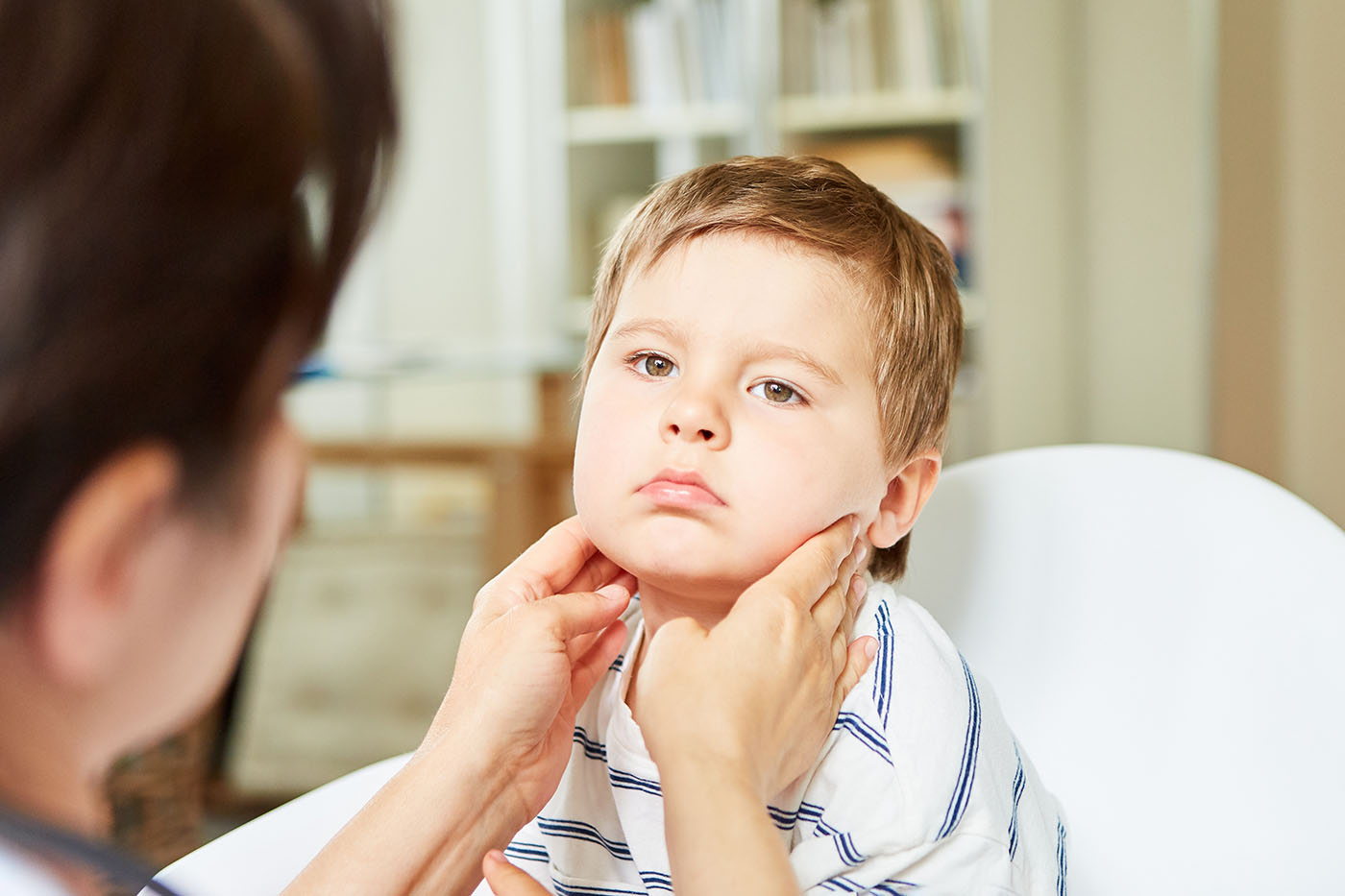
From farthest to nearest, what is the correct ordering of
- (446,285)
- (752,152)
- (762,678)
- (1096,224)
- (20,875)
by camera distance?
1. (446,285)
2. (752,152)
3. (1096,224)
4. (762,678)
5. (20,875)

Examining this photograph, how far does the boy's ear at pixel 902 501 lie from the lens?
31.5 inches

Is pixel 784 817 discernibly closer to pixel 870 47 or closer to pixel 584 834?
pixel 584 834

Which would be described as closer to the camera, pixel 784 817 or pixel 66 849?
pixel 66 849

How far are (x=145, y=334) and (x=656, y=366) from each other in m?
0.47

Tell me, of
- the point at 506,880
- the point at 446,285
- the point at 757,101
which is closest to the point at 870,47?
the point at 757,101

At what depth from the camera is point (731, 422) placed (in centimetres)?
69

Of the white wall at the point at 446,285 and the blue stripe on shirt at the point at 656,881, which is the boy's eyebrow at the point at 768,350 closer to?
the blue stripe on shirt at the point at 656,881

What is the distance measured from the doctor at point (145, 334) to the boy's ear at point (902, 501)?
1.65 feet

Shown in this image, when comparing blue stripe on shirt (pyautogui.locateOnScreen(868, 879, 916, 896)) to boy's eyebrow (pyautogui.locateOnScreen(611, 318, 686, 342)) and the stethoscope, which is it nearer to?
boy's eyebrow (pyautogui.locateOnScreen(611, 318, 686, 342))

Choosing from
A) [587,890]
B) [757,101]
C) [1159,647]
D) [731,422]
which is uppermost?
[757,101]

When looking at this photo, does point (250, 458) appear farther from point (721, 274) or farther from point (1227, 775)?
point (1227, 775)

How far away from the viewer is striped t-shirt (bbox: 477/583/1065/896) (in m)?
0.66

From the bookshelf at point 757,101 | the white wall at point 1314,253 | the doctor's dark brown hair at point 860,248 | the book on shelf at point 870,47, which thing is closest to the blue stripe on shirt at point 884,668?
the doctor's dark brown hair at point 860,248

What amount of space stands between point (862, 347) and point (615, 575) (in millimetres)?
246
